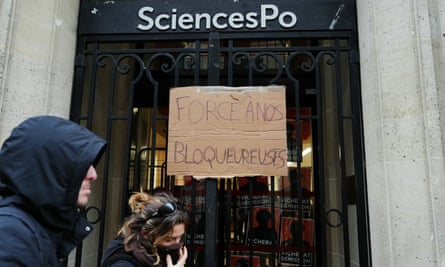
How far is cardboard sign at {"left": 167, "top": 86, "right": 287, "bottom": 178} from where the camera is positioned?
131 inches

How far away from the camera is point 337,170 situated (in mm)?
4828

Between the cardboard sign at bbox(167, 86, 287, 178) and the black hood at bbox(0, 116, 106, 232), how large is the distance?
74.1 inches

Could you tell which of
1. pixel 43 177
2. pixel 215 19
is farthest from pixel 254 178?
pixel 43 177

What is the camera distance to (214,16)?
3.72 m

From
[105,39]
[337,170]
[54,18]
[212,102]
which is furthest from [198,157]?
[337,170]

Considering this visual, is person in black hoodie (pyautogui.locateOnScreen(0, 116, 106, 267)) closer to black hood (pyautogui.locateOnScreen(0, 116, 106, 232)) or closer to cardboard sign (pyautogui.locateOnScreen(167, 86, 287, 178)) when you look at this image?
black hood (pyautogui.locateOnScreen(0, 116, 106, 232))

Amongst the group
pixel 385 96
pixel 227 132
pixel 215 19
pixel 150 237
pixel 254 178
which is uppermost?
pixel 215 19

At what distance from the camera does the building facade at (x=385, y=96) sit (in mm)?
2820

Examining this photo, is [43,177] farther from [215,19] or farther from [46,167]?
[215,19]

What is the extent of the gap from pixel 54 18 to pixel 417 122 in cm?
330

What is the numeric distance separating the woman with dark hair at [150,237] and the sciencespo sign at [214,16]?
6.80 ft

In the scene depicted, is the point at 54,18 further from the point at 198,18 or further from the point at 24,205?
the point at 24,205

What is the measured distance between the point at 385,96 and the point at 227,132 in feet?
4.43

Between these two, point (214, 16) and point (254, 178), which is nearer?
point (214, 16)
